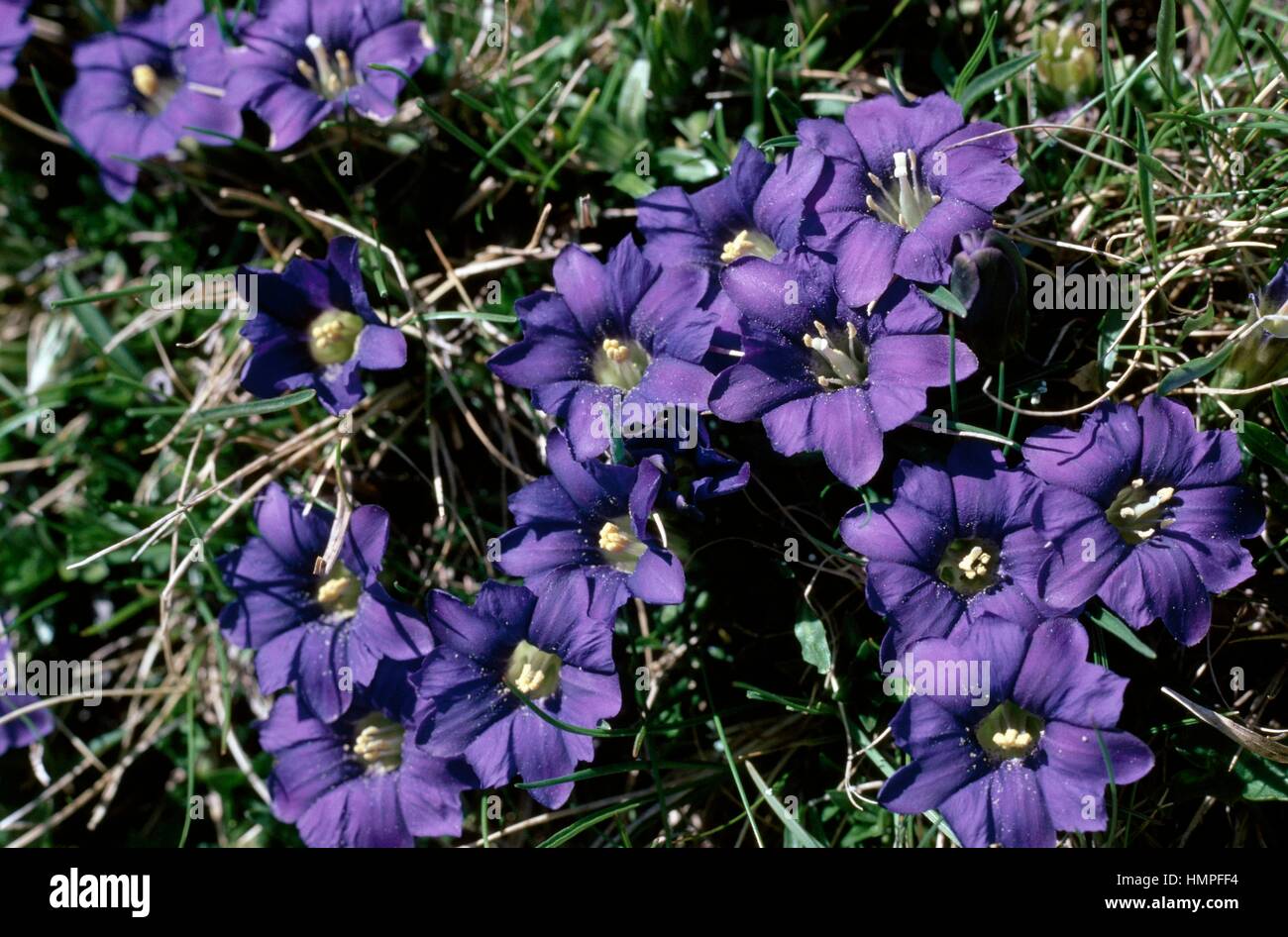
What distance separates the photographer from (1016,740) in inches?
84.0

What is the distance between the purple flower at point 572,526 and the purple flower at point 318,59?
98 centimetres

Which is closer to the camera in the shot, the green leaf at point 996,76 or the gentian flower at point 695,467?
the gentian flower at point 695,467

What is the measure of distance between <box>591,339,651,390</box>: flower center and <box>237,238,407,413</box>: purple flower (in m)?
0.40

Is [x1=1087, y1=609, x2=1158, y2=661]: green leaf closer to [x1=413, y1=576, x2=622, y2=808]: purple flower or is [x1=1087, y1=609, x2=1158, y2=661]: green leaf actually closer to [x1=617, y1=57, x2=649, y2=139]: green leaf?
[x1=413, y1=576, x2=622, y2=808]: purple flower

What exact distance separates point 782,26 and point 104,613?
219 centimetres

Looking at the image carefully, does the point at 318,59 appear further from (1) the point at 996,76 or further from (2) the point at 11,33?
(1) the point at 996,76

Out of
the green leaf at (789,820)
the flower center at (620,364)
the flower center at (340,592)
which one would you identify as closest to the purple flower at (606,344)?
the flower center at (620,364)

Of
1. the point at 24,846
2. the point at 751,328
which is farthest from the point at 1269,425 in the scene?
the point at 24,846

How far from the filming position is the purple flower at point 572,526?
226 cm

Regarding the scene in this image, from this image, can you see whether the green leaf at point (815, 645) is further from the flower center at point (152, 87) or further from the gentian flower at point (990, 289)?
the flower center at point (152, 87)

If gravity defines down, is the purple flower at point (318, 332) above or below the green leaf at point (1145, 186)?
below

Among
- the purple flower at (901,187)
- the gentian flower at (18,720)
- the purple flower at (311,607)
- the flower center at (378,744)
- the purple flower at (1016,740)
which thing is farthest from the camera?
the gentian flower at (18,720)

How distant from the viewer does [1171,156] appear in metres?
2.64
